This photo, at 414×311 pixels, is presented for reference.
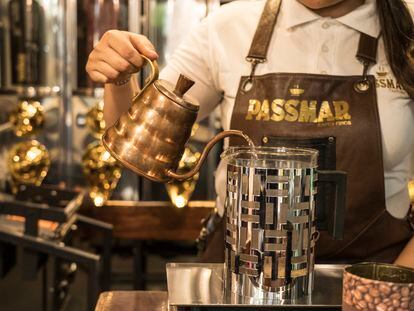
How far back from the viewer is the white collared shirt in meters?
1.50

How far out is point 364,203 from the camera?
4.90 ft

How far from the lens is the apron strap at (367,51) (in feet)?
4.93

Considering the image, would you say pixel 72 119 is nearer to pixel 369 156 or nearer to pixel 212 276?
pixel 369 156

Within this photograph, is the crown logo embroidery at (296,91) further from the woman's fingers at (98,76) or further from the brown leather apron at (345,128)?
the woman's fingers at (98,76)

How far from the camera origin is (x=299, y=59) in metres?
1.55

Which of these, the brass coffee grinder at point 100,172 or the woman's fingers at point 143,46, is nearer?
the woman's fingers at point 143,46

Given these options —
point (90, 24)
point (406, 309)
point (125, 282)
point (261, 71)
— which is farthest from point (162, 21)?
point (406, 309)

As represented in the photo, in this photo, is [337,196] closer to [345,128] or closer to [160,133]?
[160,133]

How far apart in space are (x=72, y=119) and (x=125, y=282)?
0.97 m

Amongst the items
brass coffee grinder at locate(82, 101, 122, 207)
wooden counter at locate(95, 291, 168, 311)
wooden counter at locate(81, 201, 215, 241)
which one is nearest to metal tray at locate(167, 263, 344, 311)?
wooden counter at locate(95, 291, 168, 311)

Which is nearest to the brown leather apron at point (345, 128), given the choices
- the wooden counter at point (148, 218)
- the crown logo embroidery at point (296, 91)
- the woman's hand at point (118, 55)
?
the crown logo embroidery at point (296, 91)

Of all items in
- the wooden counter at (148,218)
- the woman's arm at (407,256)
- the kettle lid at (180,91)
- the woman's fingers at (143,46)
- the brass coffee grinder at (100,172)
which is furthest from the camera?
the wooden counter at (148,218)

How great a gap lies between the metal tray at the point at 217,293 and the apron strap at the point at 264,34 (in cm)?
55

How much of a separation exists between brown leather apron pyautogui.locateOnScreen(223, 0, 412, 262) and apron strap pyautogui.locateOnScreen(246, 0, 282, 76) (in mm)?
46
